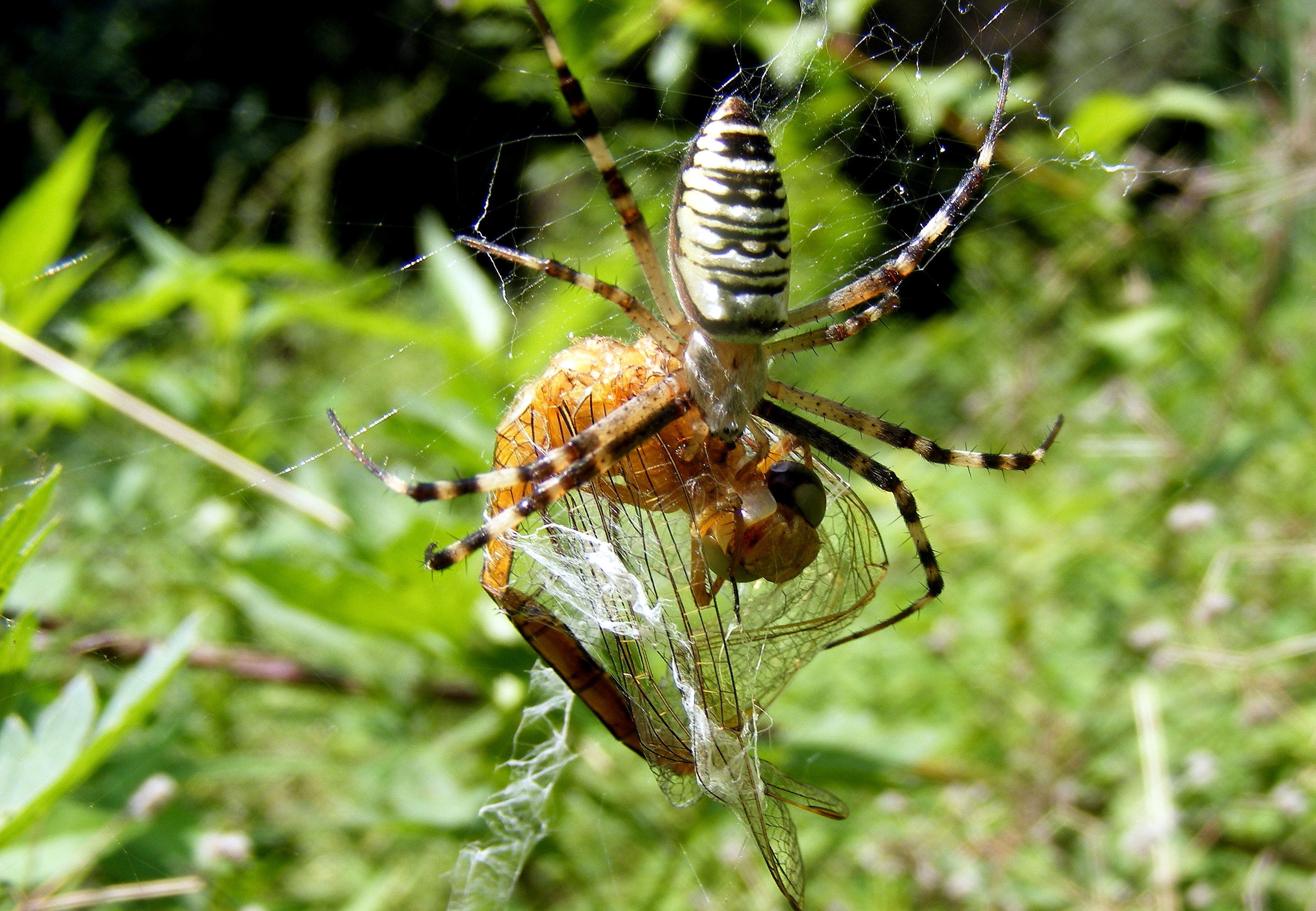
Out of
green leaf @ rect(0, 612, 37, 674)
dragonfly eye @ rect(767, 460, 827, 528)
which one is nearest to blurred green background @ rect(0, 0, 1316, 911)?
green leaf @ rect(0, 612, 37, 674)

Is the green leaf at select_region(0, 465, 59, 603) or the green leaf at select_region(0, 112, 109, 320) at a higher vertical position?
the green leaf at select_region(0, 112, 109, 320)

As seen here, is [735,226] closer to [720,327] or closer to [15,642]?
[720,327]

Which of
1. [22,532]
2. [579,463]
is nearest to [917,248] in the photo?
[579,463]

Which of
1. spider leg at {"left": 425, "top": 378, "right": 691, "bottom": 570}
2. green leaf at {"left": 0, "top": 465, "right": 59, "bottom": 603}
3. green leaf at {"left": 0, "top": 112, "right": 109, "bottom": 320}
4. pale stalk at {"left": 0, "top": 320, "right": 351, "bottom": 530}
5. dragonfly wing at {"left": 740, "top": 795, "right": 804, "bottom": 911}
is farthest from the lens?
green leaf at {"left": 0, "top": 112, "right": 109, "bottom": 320}

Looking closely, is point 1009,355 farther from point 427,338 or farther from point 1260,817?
point 427,338

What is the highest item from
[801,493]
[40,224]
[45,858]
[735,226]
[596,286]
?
[40,224]

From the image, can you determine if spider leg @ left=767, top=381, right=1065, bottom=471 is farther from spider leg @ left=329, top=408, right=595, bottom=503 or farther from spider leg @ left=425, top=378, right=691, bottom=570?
spider leg @ left=329, top=408, right=595, bottom=503

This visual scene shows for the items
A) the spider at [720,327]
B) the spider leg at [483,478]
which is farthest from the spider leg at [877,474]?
the spider leg at [483,478]
